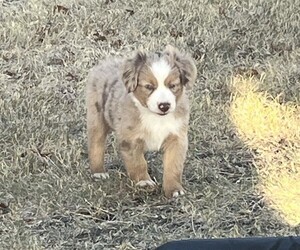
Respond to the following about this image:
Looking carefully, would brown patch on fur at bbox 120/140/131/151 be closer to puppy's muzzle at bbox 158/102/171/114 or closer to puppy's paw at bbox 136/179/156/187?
puppy's paw at bbox 136/179/156/187

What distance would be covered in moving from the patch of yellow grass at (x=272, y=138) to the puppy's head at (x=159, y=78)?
0.83 meters

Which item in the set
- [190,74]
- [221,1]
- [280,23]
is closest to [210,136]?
[190,74]

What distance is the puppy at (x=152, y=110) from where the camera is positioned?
465cm

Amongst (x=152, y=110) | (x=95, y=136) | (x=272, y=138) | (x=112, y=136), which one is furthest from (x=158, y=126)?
(x=272, y=138)

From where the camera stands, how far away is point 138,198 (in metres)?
4.79

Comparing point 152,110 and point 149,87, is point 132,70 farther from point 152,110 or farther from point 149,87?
point 152,110

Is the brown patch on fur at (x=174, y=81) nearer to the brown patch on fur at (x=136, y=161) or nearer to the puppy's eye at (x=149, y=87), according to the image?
the puppy's eye at (x=149, y=87)

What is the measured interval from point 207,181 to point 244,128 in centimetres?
88

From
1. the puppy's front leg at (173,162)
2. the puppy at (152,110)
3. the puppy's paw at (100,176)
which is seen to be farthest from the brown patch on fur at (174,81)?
the puppy's paw at (100,176)

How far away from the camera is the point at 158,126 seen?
15.6ft

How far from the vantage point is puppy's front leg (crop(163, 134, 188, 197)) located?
15.8 ft

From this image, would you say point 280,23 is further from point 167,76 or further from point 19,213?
point 19,213

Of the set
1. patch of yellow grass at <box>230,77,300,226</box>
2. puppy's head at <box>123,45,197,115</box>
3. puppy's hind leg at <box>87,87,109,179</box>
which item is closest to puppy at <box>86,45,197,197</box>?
puppy's head at <box>123,45,197,115</box>

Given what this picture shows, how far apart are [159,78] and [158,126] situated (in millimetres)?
306
